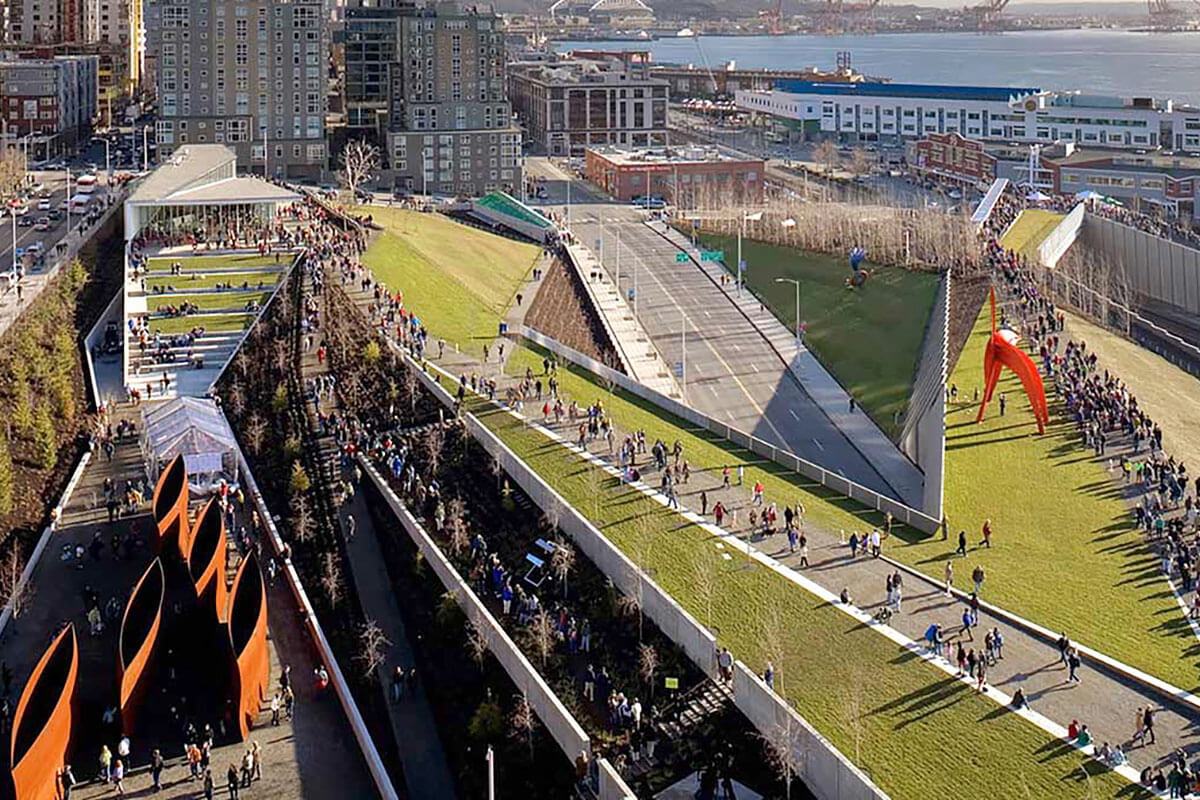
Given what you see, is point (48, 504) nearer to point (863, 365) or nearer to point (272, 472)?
point (272, 472)

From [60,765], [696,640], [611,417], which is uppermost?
[611,417]

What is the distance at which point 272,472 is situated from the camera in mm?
30203

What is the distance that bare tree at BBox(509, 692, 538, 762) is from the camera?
19984 millimetres

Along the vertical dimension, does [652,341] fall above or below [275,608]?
above

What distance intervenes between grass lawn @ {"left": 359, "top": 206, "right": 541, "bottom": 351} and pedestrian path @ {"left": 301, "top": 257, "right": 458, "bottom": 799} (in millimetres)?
12505

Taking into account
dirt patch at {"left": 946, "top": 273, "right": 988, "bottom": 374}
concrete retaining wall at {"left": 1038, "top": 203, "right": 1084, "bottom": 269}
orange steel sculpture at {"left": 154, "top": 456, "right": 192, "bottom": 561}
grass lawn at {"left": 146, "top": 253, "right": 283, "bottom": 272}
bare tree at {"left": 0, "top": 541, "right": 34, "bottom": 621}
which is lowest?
bare tree at {"left": 0, "top": 541, "right": 34, "bottom": 621}

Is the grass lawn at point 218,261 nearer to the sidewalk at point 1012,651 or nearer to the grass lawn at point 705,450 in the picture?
the grass lawn at point 705,450

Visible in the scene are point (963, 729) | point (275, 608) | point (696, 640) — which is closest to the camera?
point (963, 729)

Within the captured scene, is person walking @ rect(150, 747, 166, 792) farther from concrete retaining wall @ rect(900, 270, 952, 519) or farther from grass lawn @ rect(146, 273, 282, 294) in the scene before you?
grass lawn @ rect(146, 273, 282, 294)

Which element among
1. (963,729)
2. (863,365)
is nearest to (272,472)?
(963,729)

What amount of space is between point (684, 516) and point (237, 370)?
50.3 feet

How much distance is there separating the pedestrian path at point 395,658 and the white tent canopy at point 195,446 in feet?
10.3

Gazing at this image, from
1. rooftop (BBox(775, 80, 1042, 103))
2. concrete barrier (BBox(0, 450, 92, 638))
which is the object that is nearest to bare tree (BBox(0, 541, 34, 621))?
concrete barrier (BBox(0, 450, 92, 638))

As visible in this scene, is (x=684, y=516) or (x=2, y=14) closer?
(x=684, y=516)
